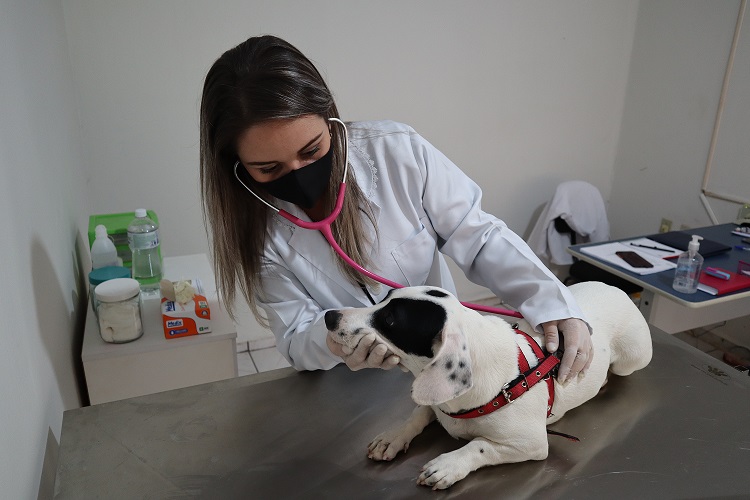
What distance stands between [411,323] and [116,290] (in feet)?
3.26

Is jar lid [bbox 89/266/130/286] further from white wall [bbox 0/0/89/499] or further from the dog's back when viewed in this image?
the dog's back

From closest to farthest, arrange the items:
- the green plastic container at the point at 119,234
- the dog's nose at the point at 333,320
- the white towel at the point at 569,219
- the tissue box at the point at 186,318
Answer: the dog's nose at the point at 333,320
the tissue box at the point at 186,318
the green plastic container at the point at 119,234
the white towel at the point at 569,219

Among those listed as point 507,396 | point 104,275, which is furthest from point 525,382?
point 104,275

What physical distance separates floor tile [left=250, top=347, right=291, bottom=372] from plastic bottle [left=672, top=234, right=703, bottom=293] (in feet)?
6.37

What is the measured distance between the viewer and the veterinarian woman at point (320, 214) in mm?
1055

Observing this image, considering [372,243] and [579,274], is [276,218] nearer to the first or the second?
[372,243]

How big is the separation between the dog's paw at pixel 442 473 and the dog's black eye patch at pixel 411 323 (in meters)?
0.19

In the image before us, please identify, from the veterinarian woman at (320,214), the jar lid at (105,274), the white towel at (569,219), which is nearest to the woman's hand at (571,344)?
the veterinarian woman at (320,214)

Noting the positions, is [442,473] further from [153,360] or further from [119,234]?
[119,234]

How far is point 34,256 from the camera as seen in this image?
125 centimetres

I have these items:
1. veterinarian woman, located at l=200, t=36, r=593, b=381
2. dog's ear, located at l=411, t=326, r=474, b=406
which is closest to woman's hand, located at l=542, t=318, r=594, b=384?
veterinarian woman, located at l=200, t=36, r=593, b=381

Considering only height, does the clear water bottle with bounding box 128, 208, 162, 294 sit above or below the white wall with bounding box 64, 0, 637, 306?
below

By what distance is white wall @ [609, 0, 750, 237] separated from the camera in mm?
3090

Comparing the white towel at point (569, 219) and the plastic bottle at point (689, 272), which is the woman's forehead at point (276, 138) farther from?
the white towel at point (569, 219)
